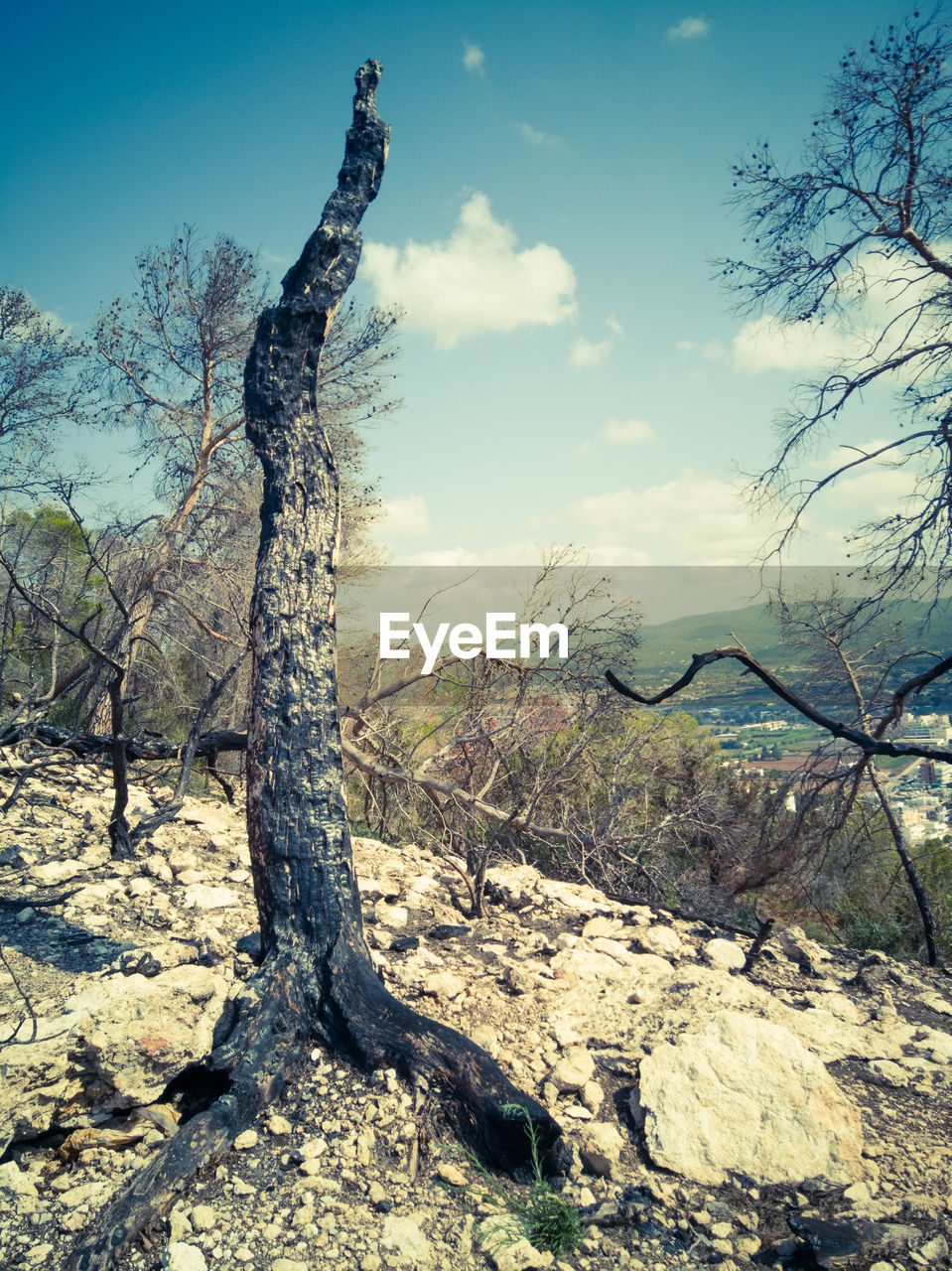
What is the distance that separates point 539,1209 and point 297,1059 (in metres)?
0.98

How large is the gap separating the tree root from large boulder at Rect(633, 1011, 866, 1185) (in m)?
0.51

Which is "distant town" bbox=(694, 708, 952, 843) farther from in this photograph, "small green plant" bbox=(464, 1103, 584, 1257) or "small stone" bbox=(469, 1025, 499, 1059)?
"small green plant" bbox=(464, 1103, 584, 1257)

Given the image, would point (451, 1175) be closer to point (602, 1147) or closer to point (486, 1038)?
point (602, 1147)

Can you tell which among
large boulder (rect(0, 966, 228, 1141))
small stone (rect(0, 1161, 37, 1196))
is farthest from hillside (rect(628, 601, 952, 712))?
small stone (rect(0, 1161, 37, 1196))

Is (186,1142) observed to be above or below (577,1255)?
above

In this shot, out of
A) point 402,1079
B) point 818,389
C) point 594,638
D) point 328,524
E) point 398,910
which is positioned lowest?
point 398,910

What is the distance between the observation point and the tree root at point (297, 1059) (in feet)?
6.20

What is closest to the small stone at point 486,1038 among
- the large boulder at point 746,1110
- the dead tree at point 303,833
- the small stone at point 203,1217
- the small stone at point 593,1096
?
the small stone at point 593,1096

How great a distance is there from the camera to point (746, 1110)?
249 centimetres

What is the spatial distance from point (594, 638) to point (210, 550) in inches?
233

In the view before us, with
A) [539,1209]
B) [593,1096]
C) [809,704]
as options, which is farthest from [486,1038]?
[809,704]

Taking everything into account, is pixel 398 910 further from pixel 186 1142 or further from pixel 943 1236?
pixel 943 1236

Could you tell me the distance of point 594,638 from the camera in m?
7.30

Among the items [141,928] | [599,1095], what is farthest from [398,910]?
[599,1095]
